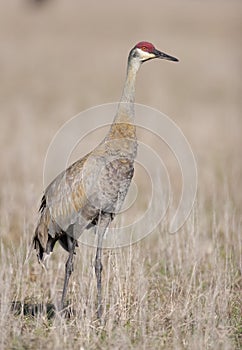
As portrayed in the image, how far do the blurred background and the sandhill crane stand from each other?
32.6 inches

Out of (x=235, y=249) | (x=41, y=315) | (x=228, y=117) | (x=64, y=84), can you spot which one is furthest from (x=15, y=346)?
(x=64, y=84)

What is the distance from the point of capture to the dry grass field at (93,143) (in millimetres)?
5711

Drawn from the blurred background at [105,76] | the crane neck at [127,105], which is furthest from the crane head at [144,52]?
the blurred background at [105,76]

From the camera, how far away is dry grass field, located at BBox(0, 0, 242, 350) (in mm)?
5711

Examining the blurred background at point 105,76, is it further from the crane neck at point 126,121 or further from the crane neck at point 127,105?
the crane neck at point 127,105

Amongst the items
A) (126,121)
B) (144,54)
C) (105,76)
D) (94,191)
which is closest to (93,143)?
(144,54)

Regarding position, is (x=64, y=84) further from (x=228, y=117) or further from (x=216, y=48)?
(x=216, y=48)

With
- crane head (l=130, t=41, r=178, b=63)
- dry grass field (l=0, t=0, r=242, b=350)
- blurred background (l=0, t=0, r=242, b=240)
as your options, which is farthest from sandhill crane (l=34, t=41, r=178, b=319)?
blurred background (l=0, t=0, r=242, b=240)

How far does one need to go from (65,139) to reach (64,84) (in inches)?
382

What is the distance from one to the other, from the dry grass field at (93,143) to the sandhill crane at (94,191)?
27 centimetres

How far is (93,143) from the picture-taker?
A: 1451cm

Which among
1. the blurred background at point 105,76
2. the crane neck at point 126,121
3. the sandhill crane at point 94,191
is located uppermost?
the blurred background at point 105,76

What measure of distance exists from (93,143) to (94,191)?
8.40 meters

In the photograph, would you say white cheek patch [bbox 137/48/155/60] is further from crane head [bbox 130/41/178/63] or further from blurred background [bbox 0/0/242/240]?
blurred background [bbox 0/0/242/240]
